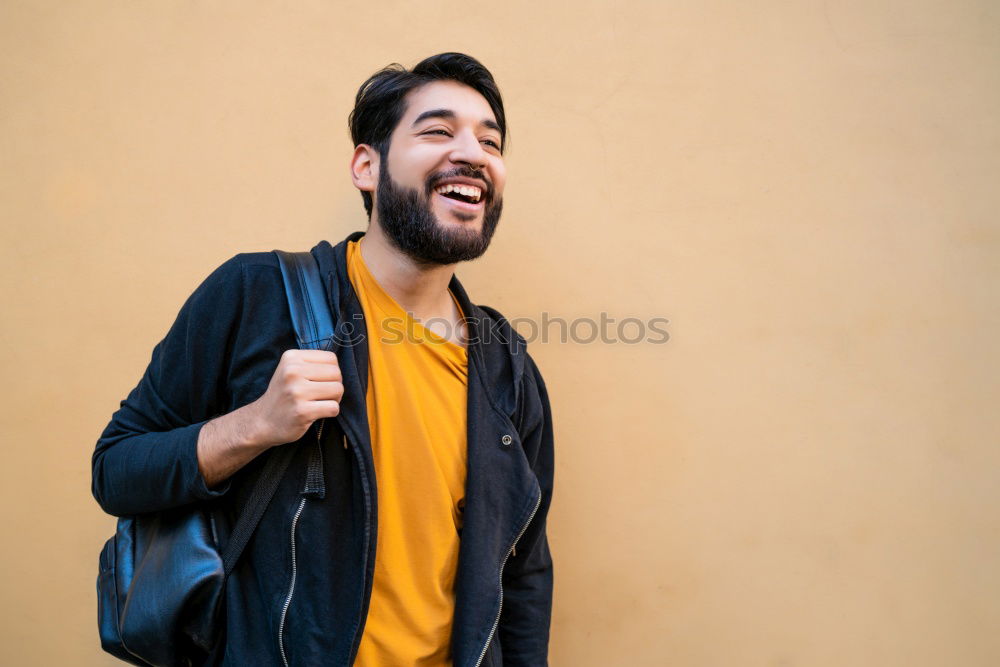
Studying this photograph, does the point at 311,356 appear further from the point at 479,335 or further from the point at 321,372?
the point at 479,335

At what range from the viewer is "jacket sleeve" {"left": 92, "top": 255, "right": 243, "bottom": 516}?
1250mm

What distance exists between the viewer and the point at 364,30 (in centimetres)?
189

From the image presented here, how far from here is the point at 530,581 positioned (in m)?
1.62

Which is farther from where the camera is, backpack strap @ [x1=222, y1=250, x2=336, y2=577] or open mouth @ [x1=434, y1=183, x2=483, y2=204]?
open mouth @ [x1=434, y1=183, x2=483, y2=204]

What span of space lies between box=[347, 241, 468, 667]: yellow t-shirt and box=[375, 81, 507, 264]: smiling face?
0.49ft

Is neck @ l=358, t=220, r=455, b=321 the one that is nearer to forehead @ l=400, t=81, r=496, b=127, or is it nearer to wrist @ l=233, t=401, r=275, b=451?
forehead @ l=400, t=81, r=496, b=127

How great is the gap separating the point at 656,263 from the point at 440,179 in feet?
2.40

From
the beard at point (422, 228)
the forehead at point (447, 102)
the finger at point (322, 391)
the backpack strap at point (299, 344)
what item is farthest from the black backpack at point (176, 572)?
the forehead at point (447, 102)

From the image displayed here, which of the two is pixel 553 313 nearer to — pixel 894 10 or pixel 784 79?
pixel 784 79

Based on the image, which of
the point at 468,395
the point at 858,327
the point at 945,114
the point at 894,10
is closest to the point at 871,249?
the point at 858,327

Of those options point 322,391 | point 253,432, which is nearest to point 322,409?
point 322,391

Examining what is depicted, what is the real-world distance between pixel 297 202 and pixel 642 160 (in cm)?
96

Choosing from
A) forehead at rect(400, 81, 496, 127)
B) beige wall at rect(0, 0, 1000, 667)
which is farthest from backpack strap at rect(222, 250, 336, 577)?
beige wall at rect(0, 0, 1000, 667)

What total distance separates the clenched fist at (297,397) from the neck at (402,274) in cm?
33
